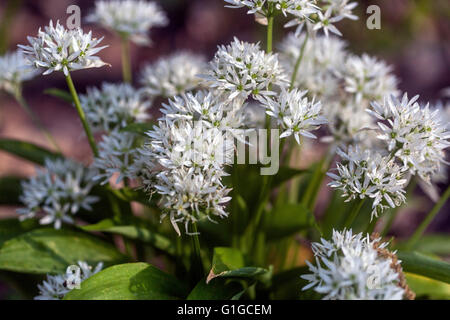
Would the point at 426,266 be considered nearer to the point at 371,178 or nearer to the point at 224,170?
the point at 371,178

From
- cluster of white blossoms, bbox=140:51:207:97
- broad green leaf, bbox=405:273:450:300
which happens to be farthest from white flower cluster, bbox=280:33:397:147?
broad green leaf, bbox=405:273:450:300

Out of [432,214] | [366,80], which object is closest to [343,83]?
[366,80]

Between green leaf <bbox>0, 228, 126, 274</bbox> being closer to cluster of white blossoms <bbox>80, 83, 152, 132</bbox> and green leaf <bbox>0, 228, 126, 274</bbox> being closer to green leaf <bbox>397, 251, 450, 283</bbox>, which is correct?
cluster of white blossoms <bbox>80, 83, 152, 132</bbox>

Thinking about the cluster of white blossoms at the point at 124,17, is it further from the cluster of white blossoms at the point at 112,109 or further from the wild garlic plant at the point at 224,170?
the cluster of white blossoms at the point at 112,109

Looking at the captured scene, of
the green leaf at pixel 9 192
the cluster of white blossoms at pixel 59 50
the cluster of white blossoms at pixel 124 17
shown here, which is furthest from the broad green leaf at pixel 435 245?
the green leaf at pixel 9 192

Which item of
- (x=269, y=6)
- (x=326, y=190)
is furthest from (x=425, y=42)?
(x=269, y=6)

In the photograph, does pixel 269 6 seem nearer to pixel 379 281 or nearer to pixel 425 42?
pixel 379 281
